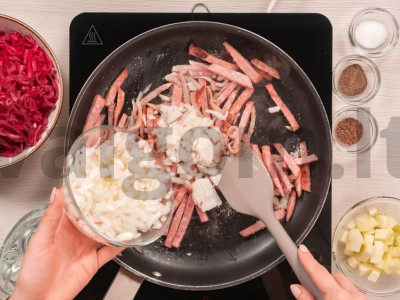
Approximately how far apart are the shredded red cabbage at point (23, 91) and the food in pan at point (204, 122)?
133 millimetres

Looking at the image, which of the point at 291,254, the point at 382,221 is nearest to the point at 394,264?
the point at 382,221

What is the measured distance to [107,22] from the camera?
1501 mm

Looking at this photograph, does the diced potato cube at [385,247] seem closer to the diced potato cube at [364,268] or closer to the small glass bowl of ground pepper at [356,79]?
the diced potato cube at [364,268]

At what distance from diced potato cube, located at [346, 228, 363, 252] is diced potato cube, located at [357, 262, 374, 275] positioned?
59 millimetres

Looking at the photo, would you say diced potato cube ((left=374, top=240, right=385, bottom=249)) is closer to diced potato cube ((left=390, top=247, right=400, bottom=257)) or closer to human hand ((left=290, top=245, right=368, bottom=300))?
diced potato cube ((left=390, top=247, right=400, bottom=257))

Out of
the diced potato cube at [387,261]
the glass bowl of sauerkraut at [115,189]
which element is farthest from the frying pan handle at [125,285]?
the diced potato cube at [387,261]

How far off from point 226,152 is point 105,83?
1.30 ft

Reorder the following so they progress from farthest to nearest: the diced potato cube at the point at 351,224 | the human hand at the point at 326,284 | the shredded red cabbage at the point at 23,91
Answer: the diced potato cube at the point at 351,224
the shredded red cabbage at the point at 23,91
the human hand at the point at 326,284

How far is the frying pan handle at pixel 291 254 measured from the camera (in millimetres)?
1250

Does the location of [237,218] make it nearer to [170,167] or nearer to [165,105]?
[170,167]

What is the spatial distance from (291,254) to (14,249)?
796mm

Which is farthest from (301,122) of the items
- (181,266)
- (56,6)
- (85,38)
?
(56,6)

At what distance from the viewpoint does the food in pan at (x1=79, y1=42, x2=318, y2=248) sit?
1423mm

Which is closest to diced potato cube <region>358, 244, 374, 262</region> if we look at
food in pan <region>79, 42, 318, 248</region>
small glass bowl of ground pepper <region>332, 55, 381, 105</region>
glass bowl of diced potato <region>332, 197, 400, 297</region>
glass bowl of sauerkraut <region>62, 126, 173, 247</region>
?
glass bowl of diced potato <region>332, 197, 400, 297</region>
